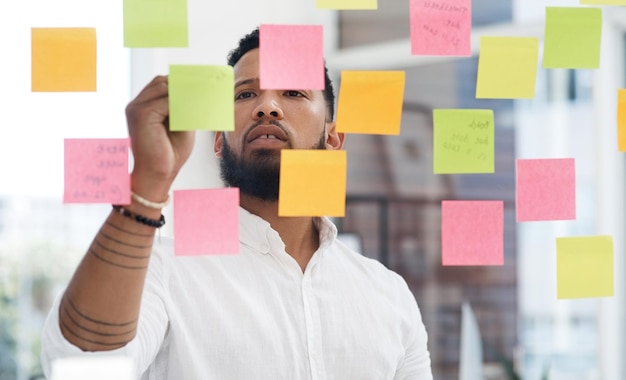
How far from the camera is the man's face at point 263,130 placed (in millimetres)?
1505

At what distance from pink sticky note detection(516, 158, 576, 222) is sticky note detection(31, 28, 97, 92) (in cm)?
74

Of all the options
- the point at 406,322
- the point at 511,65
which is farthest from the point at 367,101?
the point at 406,322

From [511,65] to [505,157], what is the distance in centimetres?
169

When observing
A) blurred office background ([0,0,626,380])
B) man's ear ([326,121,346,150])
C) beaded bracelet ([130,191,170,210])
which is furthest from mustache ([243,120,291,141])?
blurred office background ([0,0,626,380])

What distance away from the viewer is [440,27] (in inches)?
52.7

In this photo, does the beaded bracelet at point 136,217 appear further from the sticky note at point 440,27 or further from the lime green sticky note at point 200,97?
the sticky note at point 440,27

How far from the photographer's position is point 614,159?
2.72 meters

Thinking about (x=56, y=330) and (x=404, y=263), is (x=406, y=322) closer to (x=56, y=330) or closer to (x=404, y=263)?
(x=56, y=330)

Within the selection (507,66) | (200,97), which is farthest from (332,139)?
(200,97)

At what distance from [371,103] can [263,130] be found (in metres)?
0.26

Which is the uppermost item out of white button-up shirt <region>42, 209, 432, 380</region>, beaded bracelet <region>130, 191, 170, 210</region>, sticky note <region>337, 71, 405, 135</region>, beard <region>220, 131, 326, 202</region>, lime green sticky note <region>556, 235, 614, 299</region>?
sticky note <region>337, 71, 405, 135</region>

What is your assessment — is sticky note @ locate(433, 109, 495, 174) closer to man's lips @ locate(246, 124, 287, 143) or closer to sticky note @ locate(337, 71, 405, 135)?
sticky note @ locate(337, 71, 405, 135)

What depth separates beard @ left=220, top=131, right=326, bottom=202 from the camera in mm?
1521

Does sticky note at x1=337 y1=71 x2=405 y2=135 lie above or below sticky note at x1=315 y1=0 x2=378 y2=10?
below
